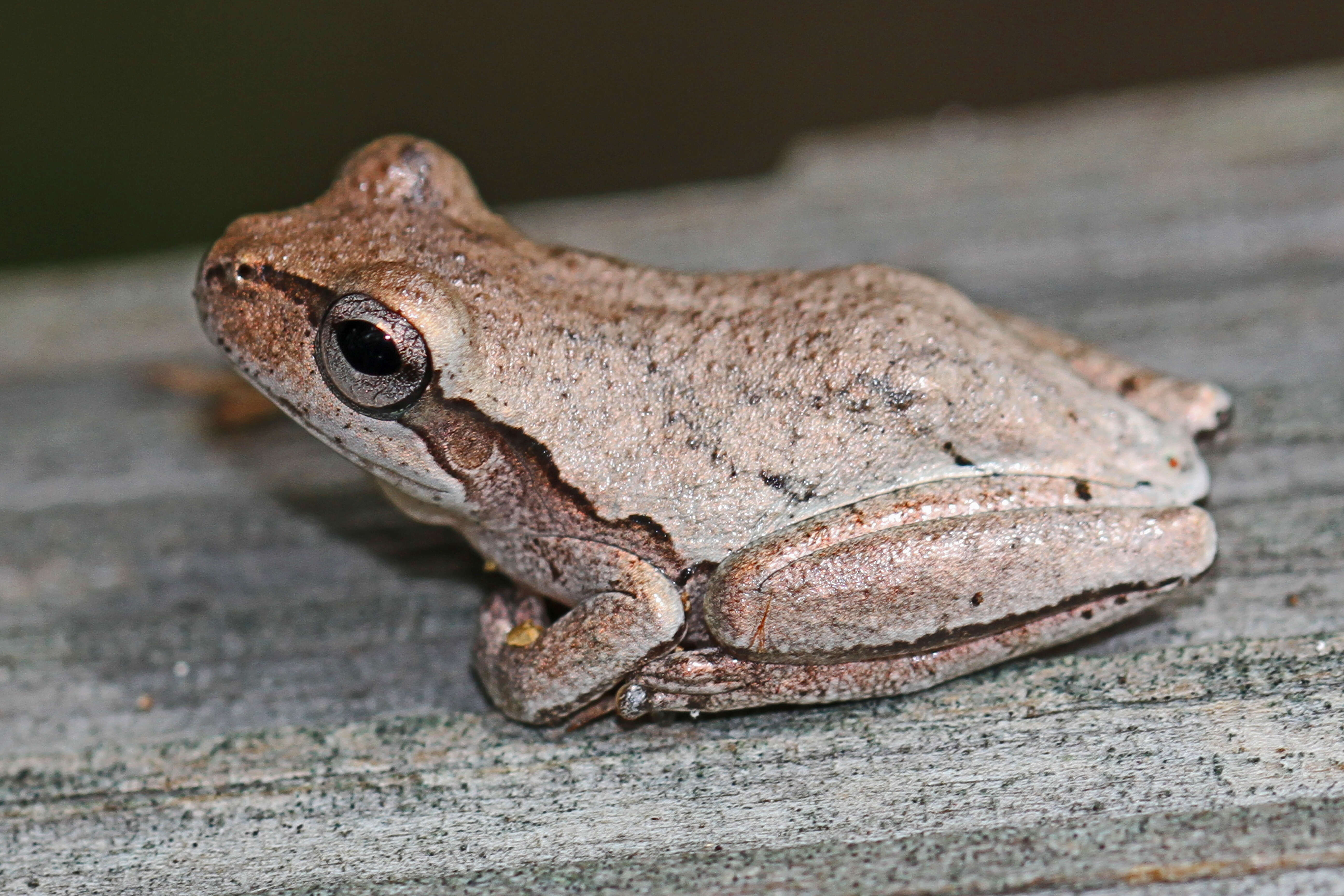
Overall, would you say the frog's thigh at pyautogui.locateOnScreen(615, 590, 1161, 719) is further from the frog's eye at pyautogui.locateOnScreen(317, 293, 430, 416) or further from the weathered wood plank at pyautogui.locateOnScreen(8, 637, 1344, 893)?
the frog's eye at pyautogui.locateOnScreen(317, 293, 430, 416)

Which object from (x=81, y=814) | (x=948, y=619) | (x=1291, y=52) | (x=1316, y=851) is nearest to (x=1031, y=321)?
(x=948, y=619)

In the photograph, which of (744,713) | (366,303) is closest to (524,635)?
(744,713)

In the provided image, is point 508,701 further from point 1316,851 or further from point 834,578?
point 1316,851

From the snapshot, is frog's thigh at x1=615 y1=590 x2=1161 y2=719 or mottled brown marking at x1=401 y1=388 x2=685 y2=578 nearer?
frog's thigh at x1=615 y1=590 x2=1161 y2=719

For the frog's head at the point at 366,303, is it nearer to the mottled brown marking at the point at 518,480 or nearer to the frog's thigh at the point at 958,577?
the mottled brown marking at the point at 518,480

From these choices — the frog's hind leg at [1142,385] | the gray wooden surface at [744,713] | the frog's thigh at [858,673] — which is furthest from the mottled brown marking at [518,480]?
the frog's hind leg at [1142,385]

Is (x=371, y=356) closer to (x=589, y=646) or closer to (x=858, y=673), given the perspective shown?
(x=589, y=646)

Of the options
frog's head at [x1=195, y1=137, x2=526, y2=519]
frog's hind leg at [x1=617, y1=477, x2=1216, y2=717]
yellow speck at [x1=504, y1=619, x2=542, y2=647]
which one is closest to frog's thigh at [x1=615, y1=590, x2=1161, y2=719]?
frog's hind leg at [x1=617, y1=477, x2=1216, y2=717]
